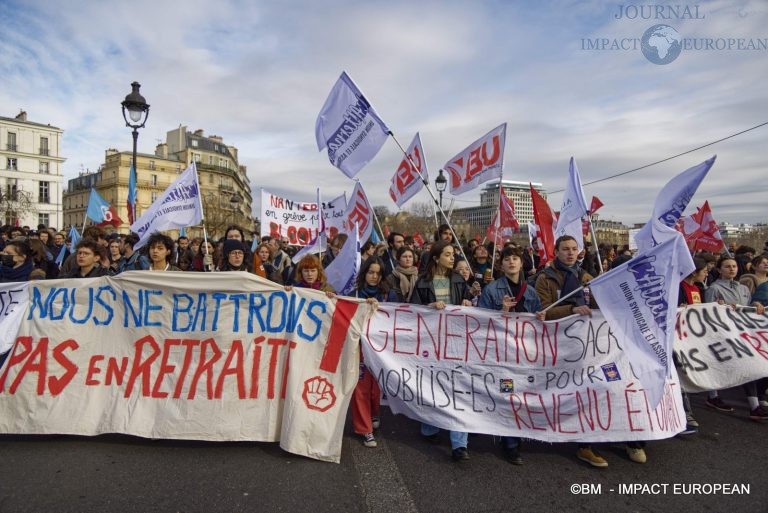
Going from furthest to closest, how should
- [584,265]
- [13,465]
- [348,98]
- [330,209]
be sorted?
[584,265], [330,209], [348,98], [13,465]

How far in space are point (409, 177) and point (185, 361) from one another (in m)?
4.76

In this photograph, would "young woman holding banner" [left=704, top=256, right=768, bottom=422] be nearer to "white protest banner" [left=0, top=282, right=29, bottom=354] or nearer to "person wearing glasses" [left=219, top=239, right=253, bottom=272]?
"person wearing glasses" [left=219, top=239, right=253, bottom=272]

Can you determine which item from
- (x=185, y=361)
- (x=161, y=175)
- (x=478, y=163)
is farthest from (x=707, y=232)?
(x=161, y=175)

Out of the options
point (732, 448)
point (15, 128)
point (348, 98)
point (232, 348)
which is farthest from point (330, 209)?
point (15, 128)

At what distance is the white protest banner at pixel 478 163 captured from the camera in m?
6.83

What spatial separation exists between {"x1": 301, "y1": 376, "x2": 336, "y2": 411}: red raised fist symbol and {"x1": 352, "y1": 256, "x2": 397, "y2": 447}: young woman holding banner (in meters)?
0.28

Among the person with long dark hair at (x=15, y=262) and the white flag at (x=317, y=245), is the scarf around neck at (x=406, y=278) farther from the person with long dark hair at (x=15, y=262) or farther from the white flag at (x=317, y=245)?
the person with long dark hair at (x=15, y=262)

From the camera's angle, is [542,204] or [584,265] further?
[584,265]

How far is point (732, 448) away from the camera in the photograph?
391 centimetres

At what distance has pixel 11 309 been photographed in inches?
162

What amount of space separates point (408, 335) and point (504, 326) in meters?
0.84

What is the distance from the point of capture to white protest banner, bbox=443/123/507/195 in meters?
6.83

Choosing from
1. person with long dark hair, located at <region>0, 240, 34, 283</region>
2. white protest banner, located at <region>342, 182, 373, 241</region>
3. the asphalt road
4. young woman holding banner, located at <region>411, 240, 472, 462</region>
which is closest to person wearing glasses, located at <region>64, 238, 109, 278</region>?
person with long dark hair, located at <region>0, 240, 34, 283</region>

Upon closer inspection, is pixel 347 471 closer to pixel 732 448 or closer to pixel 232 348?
pixel 232 348
